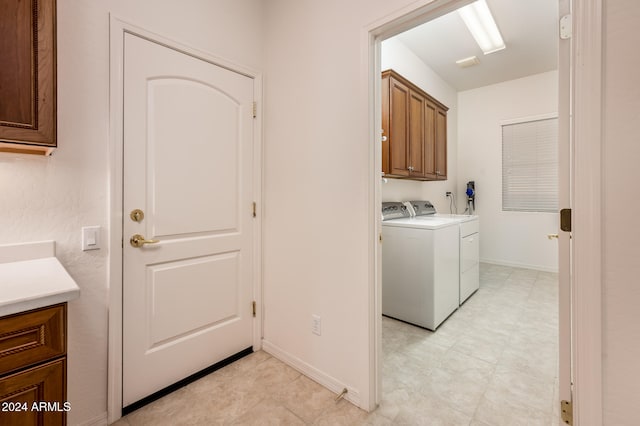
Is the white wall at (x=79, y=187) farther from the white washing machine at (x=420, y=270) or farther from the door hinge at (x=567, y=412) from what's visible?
the white washing machine at (x=420, y=270)

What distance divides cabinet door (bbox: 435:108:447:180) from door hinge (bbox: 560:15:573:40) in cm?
261

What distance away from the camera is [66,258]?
1.38 meters

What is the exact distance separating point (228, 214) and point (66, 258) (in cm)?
88

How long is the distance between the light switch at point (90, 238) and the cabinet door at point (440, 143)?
3.48 m

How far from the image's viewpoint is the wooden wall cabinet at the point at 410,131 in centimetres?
269

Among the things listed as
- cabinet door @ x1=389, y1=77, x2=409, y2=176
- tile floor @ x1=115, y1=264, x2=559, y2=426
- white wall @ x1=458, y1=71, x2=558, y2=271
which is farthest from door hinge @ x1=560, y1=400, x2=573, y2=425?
white wall @ x1=458, y1=71, x2=558, y2=271

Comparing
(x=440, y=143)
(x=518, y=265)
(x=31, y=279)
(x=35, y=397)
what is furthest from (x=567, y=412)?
(x=518, y=265)

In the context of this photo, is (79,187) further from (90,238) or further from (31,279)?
(31,279)

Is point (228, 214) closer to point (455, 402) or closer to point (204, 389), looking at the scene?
point (204, 389)

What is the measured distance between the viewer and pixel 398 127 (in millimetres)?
2799

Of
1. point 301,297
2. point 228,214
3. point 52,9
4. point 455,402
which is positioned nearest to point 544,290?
point 455,402

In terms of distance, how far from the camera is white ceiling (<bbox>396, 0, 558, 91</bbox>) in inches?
108

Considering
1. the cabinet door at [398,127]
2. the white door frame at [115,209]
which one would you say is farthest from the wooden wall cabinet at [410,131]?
the white door frame at [115,209]

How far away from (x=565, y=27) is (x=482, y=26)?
2394mm
